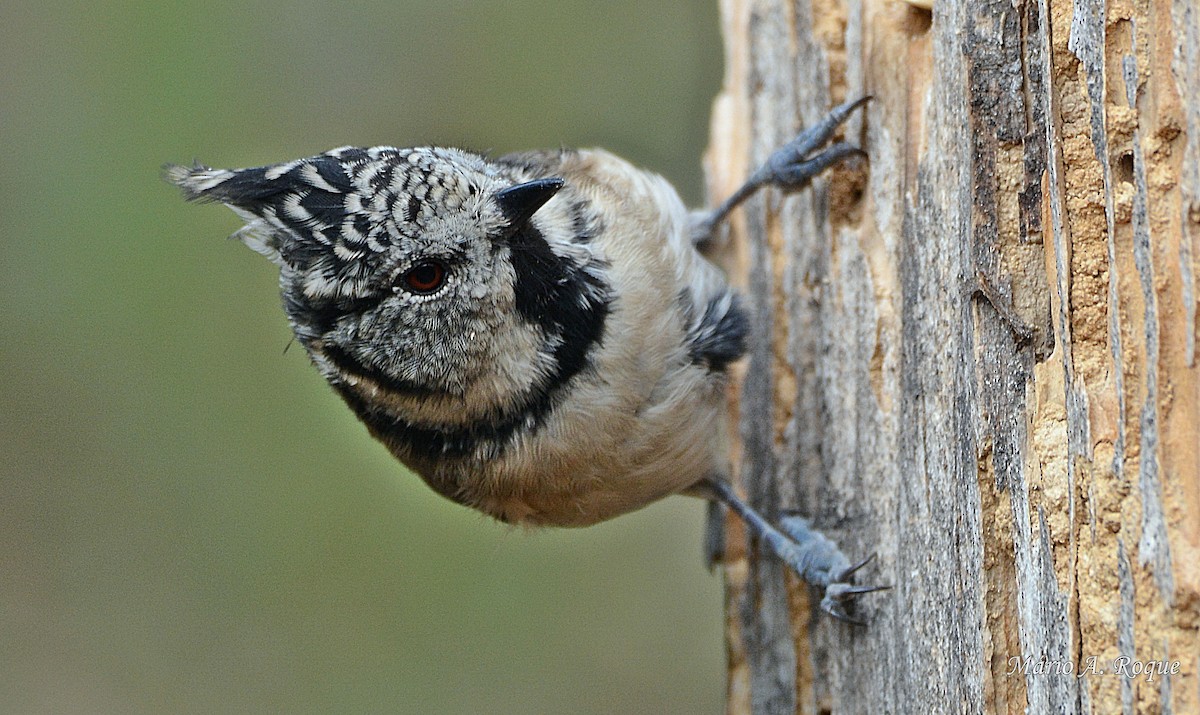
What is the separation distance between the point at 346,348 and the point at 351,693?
395 cm

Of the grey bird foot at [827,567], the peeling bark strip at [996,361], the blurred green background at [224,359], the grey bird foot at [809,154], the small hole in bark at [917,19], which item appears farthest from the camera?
the blurred green background at [224,359]

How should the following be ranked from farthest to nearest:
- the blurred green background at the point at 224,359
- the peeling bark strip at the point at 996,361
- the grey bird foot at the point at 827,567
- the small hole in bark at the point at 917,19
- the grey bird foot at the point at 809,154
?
the blurred green background at the point at 224,359
the grey bird foot at the point at 809,154
the grey bird foot at the point at 827,567
the small hole in bark at the point at 917,19
the peeling bark strip at the point at 996,361

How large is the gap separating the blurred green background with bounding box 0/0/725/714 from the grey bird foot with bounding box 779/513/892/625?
2655 mm

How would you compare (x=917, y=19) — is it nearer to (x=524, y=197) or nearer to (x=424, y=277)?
(x=524, y=197)

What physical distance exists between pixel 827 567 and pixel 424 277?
1287 millimetres

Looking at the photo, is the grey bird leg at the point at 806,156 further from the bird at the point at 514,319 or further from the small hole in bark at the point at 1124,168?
the small hole in bark at the point at 1124,168

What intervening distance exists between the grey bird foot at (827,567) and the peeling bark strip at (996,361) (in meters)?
0.04

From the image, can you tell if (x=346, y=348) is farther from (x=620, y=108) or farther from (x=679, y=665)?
(x=679, y=665)

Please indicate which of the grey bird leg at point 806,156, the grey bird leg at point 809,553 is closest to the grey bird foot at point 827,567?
the grey bird leg at point 809,553

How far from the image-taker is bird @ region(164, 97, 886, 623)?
251 centimetres

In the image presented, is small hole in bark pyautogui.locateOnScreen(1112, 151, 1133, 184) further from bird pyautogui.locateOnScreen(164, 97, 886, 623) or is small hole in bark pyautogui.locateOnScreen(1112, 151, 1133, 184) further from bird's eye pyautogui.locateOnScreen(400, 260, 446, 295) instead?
bird's eye pyautogui.locateOnScreen(400, 260, 446, 295)

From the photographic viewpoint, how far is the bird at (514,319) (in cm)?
251

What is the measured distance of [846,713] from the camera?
9.00 feet

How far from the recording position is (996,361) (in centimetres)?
204
